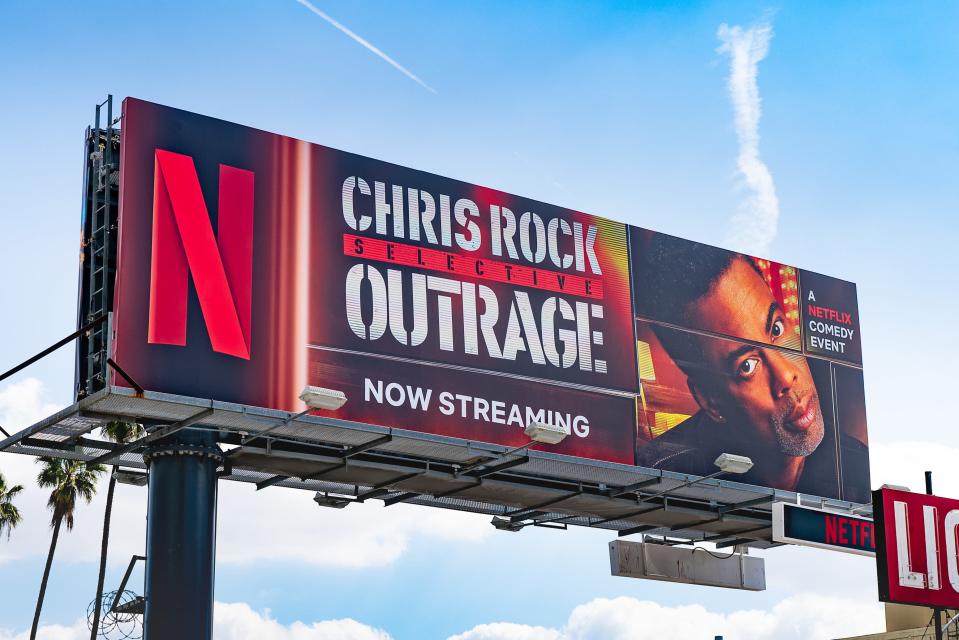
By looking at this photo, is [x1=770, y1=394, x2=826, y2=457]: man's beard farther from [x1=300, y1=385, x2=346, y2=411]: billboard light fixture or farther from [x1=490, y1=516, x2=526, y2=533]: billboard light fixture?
[x1=300, y1=385, x2=346, y2=411]: billboard light fixture

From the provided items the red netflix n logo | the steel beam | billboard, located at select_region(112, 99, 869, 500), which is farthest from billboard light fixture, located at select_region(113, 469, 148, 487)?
the red netflix n logo

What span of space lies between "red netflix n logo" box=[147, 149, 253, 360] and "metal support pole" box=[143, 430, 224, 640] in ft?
5.18

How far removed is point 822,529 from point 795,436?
8161 mm

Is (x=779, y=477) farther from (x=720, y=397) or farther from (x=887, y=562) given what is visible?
(x=887, y=562)

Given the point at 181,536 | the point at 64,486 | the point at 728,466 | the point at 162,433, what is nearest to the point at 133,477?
the point at 162,433

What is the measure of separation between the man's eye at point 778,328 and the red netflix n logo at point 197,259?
37.0 feet

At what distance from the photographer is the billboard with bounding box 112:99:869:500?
22.5 m

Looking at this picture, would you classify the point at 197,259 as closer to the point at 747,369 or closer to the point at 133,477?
the point at 133,477

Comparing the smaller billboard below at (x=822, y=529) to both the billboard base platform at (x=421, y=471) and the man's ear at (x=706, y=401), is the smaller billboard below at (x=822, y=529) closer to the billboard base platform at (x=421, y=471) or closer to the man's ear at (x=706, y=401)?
the billboard base platform at (x=421, y=471)

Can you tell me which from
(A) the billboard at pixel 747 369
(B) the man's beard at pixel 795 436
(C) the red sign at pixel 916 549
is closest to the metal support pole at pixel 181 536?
(A) the billboard at pixel 747 369

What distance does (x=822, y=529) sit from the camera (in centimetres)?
2120

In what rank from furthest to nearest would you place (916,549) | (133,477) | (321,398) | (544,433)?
(133,477), (544,433), (916,549), (321,398)

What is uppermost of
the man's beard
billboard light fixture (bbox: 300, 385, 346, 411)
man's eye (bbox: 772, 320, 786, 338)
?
man's eye (bbox: 772, 320, 786, 338)

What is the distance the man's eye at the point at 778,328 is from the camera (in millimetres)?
29734
